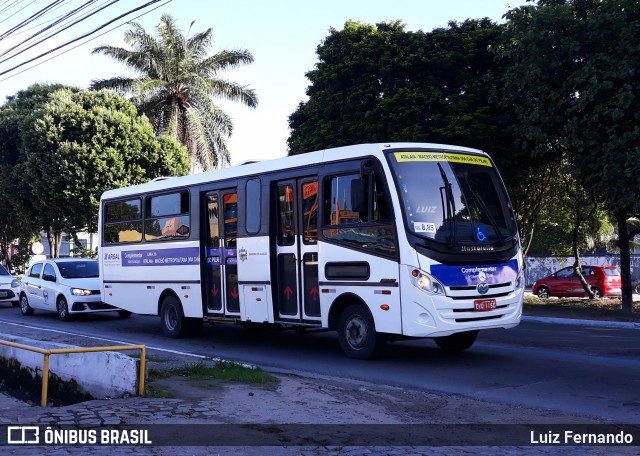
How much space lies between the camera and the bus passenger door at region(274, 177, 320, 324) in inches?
488

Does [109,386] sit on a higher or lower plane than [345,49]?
lower

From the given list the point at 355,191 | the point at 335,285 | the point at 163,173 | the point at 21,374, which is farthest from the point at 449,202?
the point at 163,173

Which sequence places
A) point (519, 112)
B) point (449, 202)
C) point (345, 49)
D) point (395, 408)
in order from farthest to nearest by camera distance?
point (345, 49), point (519, 112), point (449, 202), point (395, 408)

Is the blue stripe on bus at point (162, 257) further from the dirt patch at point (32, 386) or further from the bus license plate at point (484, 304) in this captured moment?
the bus license plate at point (484, 304)

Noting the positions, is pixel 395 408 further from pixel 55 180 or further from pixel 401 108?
pixel 55 180

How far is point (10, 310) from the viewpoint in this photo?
24.5 meters

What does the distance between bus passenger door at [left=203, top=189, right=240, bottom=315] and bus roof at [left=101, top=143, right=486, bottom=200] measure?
385 millimetres

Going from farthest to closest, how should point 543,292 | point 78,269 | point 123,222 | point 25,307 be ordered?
point 543,292 < point 25,307 < point 78,269 < point 123,222

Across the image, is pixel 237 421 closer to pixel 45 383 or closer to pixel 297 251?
pixel 45 383

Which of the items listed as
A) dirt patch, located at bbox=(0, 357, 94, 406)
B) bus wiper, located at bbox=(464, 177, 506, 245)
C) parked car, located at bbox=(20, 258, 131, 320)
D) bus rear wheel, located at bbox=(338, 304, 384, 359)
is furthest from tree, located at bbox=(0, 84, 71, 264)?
bus wiper, located at bbox=(464, 177, 506, 245)

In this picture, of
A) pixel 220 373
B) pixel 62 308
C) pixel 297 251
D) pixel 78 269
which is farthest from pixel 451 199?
pixel 78 269

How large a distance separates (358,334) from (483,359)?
199cm

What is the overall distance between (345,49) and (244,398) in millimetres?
19578

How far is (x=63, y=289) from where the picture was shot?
20125 mm
